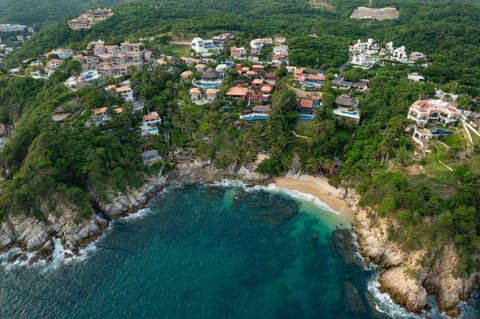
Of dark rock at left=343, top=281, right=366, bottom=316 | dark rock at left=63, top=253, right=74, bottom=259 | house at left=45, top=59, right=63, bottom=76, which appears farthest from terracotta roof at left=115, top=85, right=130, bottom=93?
dark rock at left=343, top=281, right=366, bottom=316

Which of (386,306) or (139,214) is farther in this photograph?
(139,214)

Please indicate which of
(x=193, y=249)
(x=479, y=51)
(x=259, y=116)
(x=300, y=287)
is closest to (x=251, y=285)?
(x=300, y=287)

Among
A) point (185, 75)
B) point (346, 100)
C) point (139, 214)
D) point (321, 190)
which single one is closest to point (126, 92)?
point (185, 75)

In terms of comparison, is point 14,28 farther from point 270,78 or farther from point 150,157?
point 270,78

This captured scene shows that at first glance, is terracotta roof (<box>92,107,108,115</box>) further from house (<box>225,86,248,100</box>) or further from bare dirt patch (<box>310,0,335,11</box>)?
bare dirt patch (<box>310,0,335,11</box>)

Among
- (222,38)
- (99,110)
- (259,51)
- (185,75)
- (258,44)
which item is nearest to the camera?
(99,110)

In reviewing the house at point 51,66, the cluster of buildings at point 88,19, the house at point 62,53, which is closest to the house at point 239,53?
the house at point 51,66
